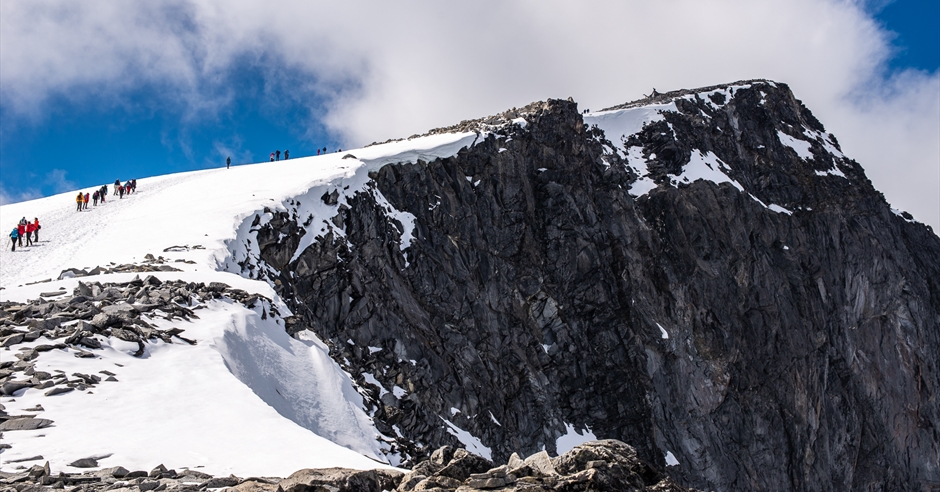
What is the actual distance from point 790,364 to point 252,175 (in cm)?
4778

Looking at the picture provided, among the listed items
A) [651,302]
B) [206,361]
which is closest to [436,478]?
[206,361]

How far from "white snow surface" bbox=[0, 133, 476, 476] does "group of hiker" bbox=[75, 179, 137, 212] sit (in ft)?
3.16

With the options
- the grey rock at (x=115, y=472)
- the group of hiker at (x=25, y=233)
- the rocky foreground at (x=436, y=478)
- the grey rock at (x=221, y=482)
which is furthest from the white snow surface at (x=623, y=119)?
the grey rock at (x=115, y=472)

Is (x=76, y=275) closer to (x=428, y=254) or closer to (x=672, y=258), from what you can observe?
(x=428, y=254)

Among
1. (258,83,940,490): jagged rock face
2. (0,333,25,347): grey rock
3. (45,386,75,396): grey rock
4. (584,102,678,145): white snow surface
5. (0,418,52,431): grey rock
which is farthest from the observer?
(584,102,678,145): white snow surface

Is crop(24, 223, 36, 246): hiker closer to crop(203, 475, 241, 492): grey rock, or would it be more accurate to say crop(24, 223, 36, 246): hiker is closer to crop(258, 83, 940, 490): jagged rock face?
crop(258, 83, 940, 490): jagged rock face

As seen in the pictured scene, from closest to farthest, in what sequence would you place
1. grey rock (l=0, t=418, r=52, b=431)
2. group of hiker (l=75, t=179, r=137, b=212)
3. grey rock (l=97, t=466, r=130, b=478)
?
grey rock (l=97, t=466, r=130, b=478) → grey rock (l=0, t=418, r=52, b=431) → group of hiker (l=75, t=179, r=137, b=212)

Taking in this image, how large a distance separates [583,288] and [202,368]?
36.8 m

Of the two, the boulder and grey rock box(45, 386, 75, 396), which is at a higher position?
grey rock box(45, 386, 75, 396)

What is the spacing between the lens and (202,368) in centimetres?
1595

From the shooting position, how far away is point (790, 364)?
5609 centimetres

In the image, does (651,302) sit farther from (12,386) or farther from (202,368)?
(12,386)

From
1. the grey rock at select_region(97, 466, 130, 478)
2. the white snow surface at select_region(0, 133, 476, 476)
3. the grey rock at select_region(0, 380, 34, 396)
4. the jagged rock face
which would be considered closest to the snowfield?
the white snow surface at select_region(0, 133, 476, 476)

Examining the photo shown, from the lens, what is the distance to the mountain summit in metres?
29.3
